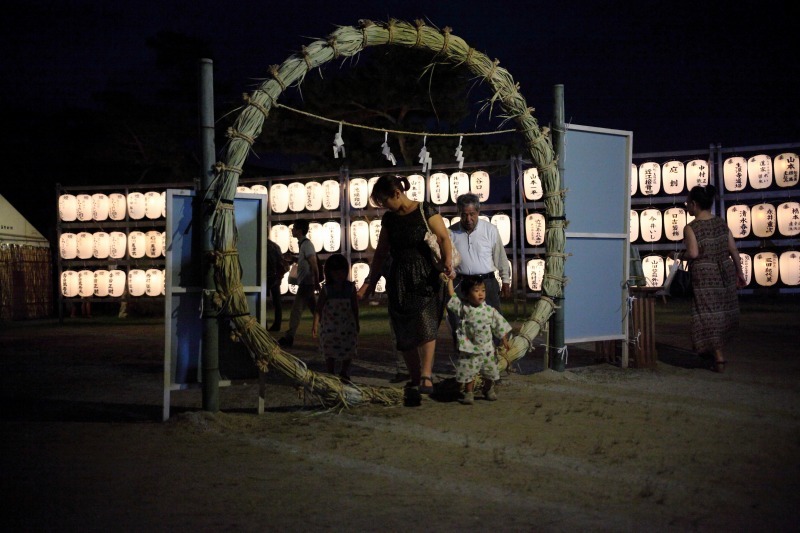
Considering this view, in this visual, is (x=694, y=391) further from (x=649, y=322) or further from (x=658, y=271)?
(x=658, y=271)

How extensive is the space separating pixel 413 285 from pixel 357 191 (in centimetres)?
1200

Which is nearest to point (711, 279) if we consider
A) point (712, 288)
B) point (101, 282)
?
point (712, 288)

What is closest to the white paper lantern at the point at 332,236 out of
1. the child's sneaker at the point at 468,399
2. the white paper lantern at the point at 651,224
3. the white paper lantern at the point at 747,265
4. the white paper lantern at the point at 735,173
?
the white paper lantern at the point at 651,224

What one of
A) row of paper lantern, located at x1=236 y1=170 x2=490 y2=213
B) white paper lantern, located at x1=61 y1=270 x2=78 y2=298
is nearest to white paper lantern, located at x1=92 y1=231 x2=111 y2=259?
white paper lantern, located at x1=61 y1=270 x2=78 y2=298

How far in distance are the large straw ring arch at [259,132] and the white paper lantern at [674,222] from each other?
1022 cm

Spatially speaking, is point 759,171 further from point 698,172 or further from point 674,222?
point 674,222

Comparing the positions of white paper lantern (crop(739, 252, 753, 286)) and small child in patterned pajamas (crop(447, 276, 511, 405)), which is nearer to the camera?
small child in patterned pajamas (crop(447, 276, 511, 405))

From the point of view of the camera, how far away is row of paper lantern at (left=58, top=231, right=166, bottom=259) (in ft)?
63.7

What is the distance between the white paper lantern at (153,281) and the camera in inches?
755

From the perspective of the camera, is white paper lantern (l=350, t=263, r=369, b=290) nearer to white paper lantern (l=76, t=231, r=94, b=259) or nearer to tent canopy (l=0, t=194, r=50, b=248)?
white paper lantern (l=76, t=231, r=94, b=259)

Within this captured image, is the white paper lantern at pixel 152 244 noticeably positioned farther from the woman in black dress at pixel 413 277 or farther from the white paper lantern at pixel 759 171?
the white paper lantern at pixel 759 171

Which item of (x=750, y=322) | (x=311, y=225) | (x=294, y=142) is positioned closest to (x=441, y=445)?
(x=750, y=322)

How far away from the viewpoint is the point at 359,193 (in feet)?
59.7

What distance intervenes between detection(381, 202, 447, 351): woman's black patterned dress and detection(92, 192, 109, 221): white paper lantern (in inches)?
613
